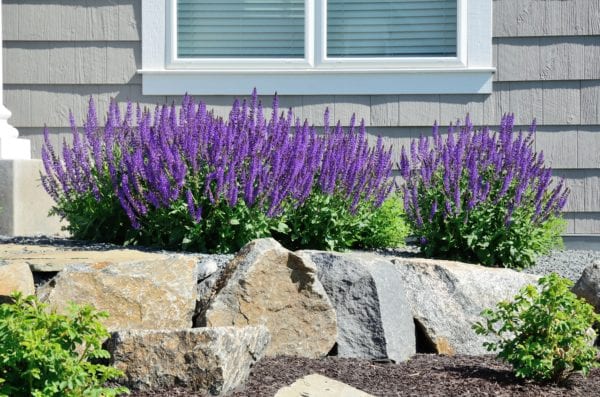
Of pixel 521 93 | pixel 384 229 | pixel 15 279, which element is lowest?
pixel 15 279

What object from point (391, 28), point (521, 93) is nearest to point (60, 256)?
point (391, 28)

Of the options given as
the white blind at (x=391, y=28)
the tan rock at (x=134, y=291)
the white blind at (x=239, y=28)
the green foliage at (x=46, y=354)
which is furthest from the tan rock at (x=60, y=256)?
the white blind at (x=391, y=28)

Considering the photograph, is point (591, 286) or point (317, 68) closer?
point (591, 286)

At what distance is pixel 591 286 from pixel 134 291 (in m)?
2.21

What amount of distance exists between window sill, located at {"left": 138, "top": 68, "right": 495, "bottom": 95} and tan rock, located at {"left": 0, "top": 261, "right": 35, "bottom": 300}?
270 cm

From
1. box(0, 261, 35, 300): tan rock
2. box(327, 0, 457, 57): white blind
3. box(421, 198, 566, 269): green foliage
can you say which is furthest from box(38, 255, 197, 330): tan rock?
box(327, 0, 457, 57): white blind

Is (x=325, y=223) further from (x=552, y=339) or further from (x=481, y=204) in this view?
(x=552, y=339)

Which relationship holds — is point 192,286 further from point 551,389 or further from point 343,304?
point 551,389

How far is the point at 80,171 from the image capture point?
5.27 m

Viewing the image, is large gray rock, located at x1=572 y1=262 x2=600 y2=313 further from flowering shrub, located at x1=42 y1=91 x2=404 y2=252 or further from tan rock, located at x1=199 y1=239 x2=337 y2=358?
tan rock, located at x1=199 y1=239 x2=337 y2=358

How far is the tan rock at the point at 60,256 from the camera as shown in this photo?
4.12 m

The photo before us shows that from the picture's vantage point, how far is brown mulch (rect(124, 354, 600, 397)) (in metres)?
3.59

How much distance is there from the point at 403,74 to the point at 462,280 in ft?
7.40

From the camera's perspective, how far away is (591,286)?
15.0 ft
